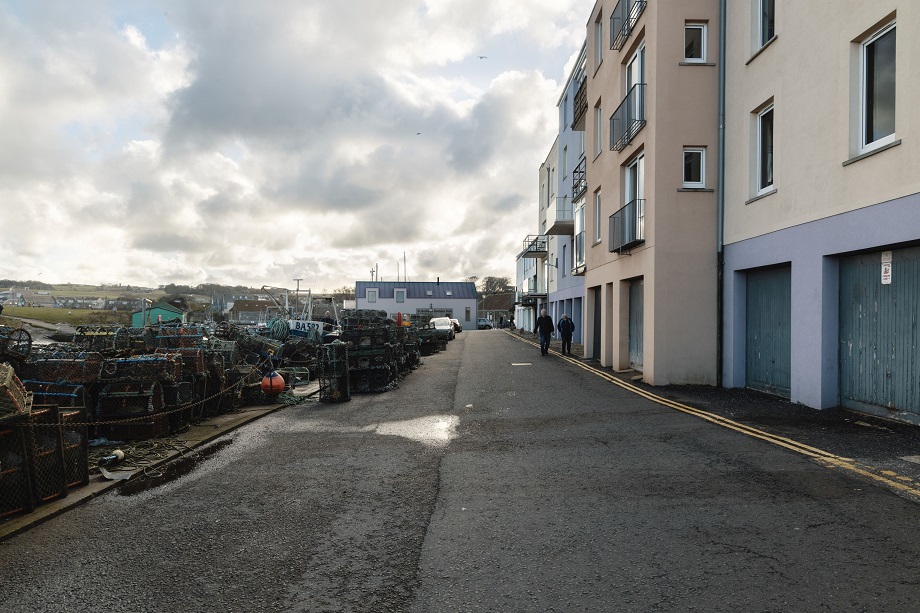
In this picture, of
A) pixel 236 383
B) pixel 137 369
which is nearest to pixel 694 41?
pixel 236 383

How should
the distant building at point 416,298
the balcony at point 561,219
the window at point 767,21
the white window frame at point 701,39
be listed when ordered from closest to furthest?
the window at point 767,21
the white window frame at point 701,39
the balcony at point 561,219
the distant building at point 416,298

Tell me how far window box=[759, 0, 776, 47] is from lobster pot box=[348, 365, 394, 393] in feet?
34.9

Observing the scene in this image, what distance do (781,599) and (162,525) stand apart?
467cm

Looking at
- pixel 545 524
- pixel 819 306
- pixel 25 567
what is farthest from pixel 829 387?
pixel 25 567

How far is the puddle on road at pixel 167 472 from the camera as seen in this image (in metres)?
6.13

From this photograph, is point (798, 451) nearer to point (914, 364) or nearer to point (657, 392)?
point (914, 364)

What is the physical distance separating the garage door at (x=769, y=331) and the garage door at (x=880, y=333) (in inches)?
62.6

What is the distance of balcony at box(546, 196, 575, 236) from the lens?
3144 cm

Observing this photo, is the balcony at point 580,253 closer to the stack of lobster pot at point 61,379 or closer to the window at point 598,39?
the window at point 598,39

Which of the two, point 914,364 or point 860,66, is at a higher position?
point 860,66

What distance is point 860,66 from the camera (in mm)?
8812

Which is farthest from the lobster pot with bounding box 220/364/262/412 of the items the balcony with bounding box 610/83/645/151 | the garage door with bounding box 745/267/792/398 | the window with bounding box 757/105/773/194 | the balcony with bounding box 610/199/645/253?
the window with bounding box 757/105/773/194

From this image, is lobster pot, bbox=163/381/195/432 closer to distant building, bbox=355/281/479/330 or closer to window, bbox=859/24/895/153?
window, bbox=859/24/895/153

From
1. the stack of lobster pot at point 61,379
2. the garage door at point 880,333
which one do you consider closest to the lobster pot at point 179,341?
the stack of lobster pot at point 61,379
